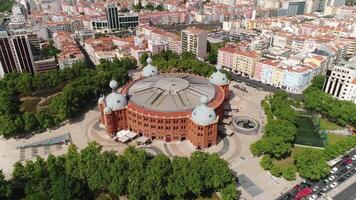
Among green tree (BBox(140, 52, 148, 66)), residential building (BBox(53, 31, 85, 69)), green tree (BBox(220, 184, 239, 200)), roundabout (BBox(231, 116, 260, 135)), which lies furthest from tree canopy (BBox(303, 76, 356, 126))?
residential building (BBox(53, 31, 85, 69))

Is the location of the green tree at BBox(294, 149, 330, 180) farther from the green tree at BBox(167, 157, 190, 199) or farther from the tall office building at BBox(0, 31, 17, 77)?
the tall office building at BBox(0, 31, 17, 77)

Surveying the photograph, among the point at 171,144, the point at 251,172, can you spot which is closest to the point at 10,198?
the point at 171,144

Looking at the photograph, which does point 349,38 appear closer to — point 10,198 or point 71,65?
point 71,65

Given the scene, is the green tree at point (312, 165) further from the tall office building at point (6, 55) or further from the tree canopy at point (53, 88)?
the tall office building at point (6, 55)

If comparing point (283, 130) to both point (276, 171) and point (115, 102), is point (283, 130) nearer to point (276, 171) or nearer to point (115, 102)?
point (276, 171)

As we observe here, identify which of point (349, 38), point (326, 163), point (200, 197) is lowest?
point (200, 197)

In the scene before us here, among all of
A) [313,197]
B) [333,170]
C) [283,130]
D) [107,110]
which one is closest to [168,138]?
[107,110]

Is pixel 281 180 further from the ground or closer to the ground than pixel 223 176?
closer to the ground
